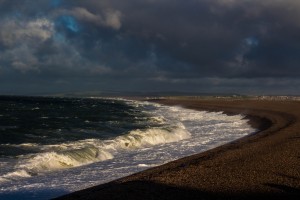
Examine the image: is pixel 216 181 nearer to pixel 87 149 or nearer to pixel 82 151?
pixel 82 151

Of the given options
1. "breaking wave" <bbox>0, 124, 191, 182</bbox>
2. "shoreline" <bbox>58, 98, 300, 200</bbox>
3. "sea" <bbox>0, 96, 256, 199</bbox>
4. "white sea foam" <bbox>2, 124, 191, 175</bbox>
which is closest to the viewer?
"shoreline" <bbox>58, 98, 300, 200</bbox>

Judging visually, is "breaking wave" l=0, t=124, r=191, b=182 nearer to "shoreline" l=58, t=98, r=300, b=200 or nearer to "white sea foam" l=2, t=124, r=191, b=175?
"white sea foam" l=2, t=124, r=191, b=175

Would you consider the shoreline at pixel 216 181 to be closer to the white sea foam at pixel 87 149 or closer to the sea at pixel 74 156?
the sea at pixel 74 156

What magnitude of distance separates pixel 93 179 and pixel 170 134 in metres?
15.1

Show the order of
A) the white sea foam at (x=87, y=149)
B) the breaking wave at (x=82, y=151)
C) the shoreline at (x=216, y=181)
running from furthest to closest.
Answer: the white sea foam at (x=87, y=149), the breaking wave at (x=82, y=151), the shoreline at (x=216, y=181)

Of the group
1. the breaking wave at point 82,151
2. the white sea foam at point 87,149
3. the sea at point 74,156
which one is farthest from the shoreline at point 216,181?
the white sea foam at point 87,149

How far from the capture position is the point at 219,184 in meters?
12.5

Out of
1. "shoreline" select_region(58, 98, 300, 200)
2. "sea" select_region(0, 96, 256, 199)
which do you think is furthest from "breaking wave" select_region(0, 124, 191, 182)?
"shoreline" select_region(58, 98, 300, 200)

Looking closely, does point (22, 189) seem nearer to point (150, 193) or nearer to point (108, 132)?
point (150, 193)

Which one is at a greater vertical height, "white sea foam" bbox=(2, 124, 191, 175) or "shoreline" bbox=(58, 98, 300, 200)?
"shoreline" bbox=(58, 98, 300, 200)

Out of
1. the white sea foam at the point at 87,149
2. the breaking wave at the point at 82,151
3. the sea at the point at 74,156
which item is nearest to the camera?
the sea at the point at 74,156

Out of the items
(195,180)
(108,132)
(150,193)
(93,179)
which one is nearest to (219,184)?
(195,180)

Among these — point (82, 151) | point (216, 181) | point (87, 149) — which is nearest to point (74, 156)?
point (82, 151)

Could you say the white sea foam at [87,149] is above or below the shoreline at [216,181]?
below
